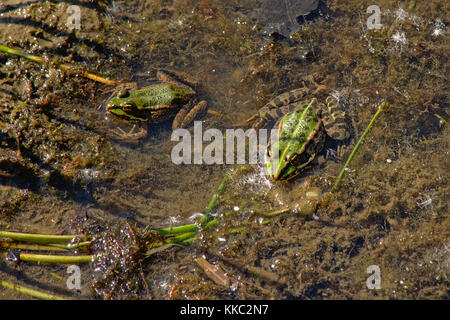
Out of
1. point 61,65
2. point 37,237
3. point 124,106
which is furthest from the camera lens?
point 61,65

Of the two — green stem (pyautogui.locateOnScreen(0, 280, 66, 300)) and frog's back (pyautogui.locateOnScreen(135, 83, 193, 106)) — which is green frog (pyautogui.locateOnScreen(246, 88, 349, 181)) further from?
green stem (pyautogui.locateOnScreen(0, 280, 66, 300))

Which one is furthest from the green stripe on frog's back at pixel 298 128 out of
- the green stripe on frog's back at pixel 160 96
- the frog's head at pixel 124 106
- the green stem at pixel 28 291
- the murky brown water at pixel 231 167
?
the green stem at pixel 28 291

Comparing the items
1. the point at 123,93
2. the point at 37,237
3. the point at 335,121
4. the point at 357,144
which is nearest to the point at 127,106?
the point at 123,93

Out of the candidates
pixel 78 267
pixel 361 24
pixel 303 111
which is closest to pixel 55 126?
pixel 78 267

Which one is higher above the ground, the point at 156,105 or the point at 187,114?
the point at 156,105

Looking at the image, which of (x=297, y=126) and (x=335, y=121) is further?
(x=335, y=121)

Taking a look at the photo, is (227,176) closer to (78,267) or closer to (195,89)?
(195,89)

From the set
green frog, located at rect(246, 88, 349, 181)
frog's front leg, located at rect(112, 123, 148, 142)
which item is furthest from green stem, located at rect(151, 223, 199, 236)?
frog's front leg, located at rect(112, 123, 148, 142)

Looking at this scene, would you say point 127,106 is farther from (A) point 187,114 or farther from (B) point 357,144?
(B) point 357,144
